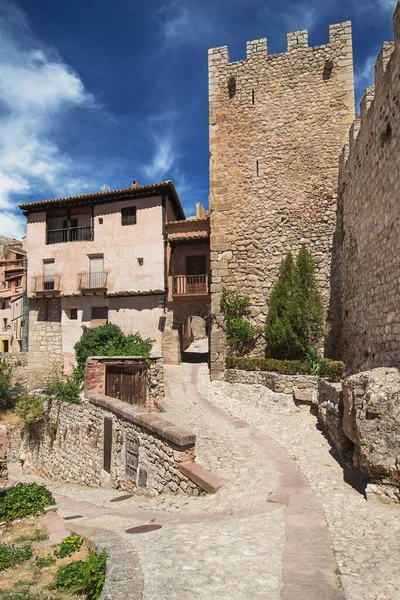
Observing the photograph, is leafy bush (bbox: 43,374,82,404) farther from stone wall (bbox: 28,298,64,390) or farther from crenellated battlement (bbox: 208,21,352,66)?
crenellated battlement (bbox: 208,21,352,66)

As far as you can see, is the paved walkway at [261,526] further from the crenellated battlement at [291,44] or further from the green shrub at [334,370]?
the crenellated battlement at [291,44]

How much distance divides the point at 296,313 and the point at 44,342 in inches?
644

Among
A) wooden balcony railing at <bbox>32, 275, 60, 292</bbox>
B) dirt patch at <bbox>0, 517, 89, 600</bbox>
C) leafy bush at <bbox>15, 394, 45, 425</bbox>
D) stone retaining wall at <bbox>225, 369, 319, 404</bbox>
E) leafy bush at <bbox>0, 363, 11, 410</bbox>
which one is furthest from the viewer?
wooden balcony railing at <bbox>32, 275, 60, 292</bbox>

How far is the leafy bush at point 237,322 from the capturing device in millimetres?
14969

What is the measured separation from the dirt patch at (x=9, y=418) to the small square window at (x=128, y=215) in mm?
11675

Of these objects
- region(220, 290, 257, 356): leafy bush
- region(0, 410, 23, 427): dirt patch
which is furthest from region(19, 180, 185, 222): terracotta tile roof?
region(0, 410, 23, 427): dirt patch

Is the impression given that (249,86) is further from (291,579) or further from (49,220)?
(291,579)

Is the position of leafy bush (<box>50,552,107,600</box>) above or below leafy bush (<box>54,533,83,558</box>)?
above

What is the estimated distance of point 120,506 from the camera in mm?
7965

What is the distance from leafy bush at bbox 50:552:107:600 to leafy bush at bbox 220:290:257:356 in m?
10.8

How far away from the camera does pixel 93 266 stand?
76.4 ft

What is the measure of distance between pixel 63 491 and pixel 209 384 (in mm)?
5880

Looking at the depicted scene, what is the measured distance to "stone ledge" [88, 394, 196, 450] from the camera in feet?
24.7

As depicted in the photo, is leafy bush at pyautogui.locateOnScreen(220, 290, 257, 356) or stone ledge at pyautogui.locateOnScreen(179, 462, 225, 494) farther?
leafy bush at pyautogui.locateOnScreen(220, 290, 257, 356)
